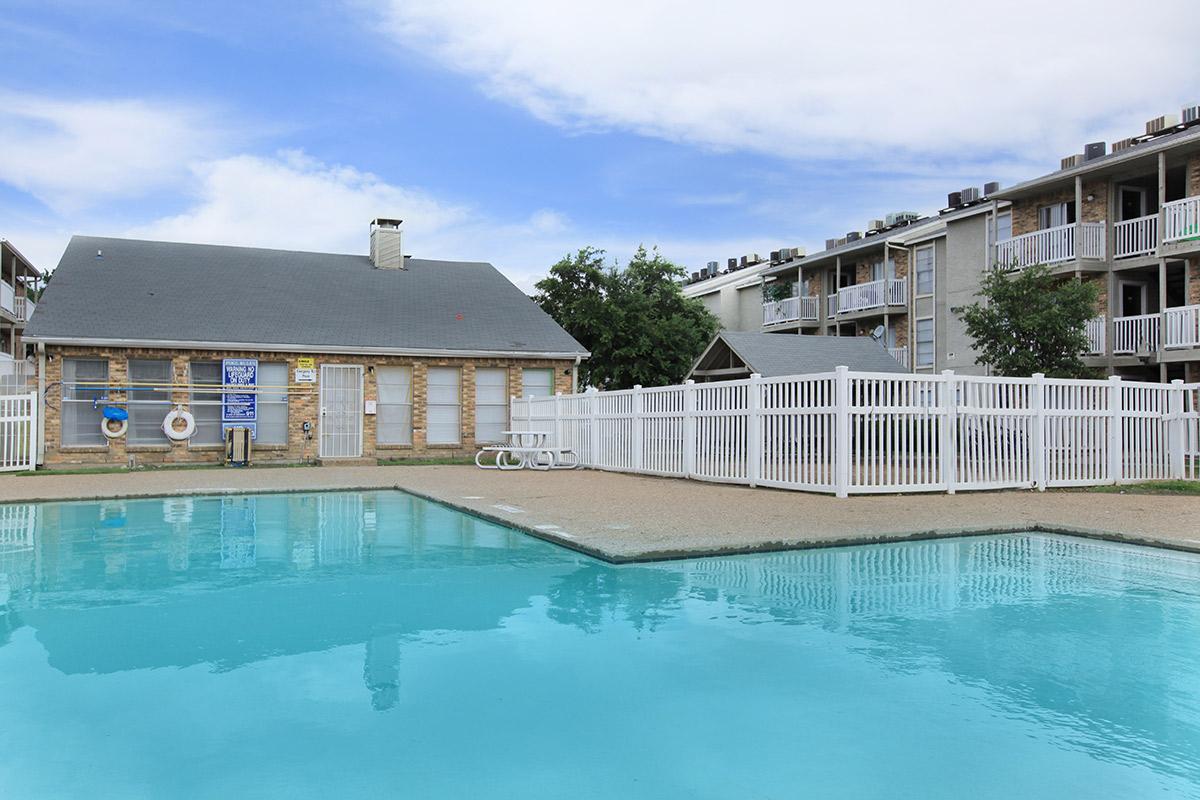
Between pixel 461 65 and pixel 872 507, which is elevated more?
pixel 461 65

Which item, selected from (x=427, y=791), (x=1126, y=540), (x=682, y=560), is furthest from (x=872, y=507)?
(x=427, y=791)

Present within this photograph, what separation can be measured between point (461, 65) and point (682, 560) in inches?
402

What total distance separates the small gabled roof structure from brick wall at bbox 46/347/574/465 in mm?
4179

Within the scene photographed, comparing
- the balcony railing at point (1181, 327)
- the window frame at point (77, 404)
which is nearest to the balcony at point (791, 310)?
the balcony railing at point (1181, 327)

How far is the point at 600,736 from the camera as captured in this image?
3.57 m

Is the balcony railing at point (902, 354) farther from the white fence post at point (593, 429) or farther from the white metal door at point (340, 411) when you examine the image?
the white metal door at point (340, 411)

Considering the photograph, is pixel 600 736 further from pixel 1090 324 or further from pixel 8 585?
pixel 1090 324

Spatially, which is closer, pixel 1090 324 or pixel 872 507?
pixel 872 507

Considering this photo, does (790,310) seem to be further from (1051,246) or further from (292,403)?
(292,403)

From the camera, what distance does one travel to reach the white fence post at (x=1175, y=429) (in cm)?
1437

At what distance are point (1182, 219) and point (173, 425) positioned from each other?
2348cm

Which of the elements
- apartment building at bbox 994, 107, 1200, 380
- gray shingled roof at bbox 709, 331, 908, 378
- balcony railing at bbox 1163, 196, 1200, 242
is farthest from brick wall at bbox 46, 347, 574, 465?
balcony railing at bbox 1163, 196, 1200, 242

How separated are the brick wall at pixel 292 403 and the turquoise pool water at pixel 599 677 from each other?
13.9 metres

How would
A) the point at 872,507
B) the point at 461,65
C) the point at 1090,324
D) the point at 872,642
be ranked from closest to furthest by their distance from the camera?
the point at 872,642
the point at 872,507
the point at 461,65
the point at 1090,324
